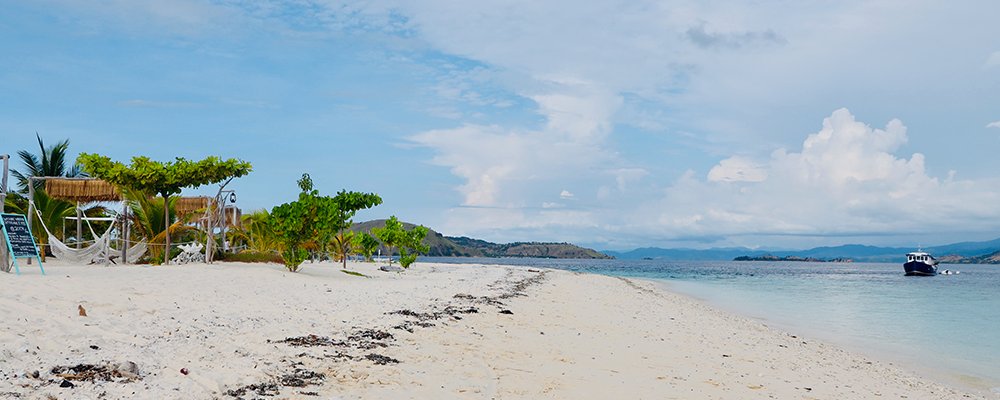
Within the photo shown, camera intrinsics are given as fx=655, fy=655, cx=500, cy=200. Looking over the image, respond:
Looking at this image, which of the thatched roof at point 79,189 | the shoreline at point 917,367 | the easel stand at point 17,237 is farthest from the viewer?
the thatched roof at point 79,189

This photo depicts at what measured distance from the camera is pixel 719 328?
15594mm

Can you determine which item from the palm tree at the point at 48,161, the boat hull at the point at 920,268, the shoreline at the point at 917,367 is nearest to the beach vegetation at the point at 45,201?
the palm tree at the point at 48,161

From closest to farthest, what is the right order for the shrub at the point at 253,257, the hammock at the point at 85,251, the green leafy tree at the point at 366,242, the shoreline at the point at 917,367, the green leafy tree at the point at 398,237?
the shoreline at the point at 917,367 < the hammock at the point at 85,251 < the shrub at the point at 253,257 < the green leafy tree at the point at 398,237 < the green leafy tree at the point at 366,242

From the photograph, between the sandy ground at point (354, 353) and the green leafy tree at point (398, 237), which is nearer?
the sandy ground at point (354, 353)

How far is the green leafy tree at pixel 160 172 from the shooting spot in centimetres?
2205

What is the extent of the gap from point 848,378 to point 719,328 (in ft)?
18.1

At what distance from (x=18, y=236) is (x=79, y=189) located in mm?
15446

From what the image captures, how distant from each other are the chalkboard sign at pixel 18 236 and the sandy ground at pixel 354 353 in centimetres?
308

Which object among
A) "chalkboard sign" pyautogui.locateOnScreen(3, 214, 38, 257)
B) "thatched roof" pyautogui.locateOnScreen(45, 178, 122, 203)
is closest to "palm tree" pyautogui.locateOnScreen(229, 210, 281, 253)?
"thatched roof" pyautogui.locateOnScreen(45, 178, 122, 203)

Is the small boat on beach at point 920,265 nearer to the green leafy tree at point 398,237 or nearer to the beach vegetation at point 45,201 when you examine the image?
the green leafy tree at point 398,237

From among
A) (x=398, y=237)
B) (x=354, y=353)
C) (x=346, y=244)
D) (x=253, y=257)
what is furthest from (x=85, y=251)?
(x=346, y=244)

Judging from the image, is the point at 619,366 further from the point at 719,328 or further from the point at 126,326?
the point at 719,328

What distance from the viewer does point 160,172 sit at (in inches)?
866

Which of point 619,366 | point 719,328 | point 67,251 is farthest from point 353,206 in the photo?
point 619,366
